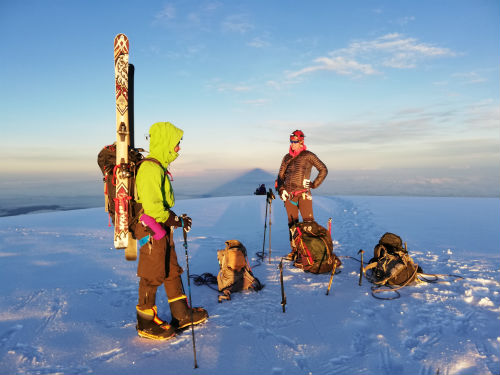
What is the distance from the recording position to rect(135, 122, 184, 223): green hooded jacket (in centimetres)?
320

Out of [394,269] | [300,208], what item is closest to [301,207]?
[300,208]

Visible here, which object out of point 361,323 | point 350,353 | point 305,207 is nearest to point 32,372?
point 350,353

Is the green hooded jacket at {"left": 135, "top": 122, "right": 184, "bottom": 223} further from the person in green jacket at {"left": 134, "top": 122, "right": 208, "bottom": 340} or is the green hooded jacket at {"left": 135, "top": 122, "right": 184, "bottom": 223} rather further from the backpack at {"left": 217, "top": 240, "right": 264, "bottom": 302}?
the backpack at {"left": 217, "top": 240, "right": 264, "bottom": 302}

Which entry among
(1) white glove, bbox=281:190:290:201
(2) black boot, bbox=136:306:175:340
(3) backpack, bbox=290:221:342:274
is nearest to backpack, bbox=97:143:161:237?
(2) black boot, bbox=136:306:175:340

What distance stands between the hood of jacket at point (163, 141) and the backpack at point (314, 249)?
137 inches

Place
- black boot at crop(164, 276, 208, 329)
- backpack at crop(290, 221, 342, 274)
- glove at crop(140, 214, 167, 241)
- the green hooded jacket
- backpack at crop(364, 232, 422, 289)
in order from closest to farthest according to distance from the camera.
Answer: the green hooded jacket
glove at crop(140, 214, 167, 241)
black boot at crop(164, 276, 208, 329)
backpack at crop(364, 232, 422, 289)
backpack at crop(290, 221, 342, 274)

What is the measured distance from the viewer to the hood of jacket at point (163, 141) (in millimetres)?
3424

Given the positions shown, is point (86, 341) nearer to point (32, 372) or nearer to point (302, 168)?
point (32, 372)

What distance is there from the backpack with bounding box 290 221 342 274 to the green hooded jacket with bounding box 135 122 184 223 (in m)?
3.24

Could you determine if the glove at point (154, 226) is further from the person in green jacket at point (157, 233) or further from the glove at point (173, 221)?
the glove at point (173, 221)

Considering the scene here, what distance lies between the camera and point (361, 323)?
3734 mm

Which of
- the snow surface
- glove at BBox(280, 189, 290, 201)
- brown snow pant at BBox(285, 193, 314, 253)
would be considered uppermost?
glove at BBox(280, 189, 290, 201)

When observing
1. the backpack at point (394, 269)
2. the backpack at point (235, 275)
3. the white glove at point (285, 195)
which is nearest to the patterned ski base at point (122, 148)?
the backpack at point (235, 275)

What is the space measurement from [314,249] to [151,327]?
3.38 m
